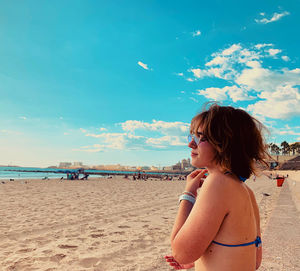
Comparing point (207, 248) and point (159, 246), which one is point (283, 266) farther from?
point (207, 248)

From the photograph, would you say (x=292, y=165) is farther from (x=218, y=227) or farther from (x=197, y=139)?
(x=218, y=227)

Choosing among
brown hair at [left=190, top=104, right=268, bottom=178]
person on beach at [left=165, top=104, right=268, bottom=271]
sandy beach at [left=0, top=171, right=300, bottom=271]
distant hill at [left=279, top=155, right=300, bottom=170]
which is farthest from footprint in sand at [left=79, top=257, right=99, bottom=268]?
distant hill at [left=279, top=155, right=300, bottom=170]

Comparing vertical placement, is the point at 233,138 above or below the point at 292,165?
above

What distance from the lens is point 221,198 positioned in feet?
3.20

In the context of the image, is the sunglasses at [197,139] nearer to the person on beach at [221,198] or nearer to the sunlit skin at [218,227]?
the person on beach at [221,198]

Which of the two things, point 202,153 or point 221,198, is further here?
point 202,153

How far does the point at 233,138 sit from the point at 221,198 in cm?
30

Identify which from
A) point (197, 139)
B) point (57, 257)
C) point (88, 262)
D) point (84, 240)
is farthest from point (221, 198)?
point (84, 240)

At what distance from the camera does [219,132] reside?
1120 mm

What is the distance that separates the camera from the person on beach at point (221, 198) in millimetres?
989

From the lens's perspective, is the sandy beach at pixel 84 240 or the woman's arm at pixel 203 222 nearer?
the woman's arm at pixel 203 222

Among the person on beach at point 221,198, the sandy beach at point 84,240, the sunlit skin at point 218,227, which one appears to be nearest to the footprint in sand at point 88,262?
the sandy beach at point 84,240

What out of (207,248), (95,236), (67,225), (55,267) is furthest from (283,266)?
(67,225)

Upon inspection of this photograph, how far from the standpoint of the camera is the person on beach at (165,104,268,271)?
0.99 metres
